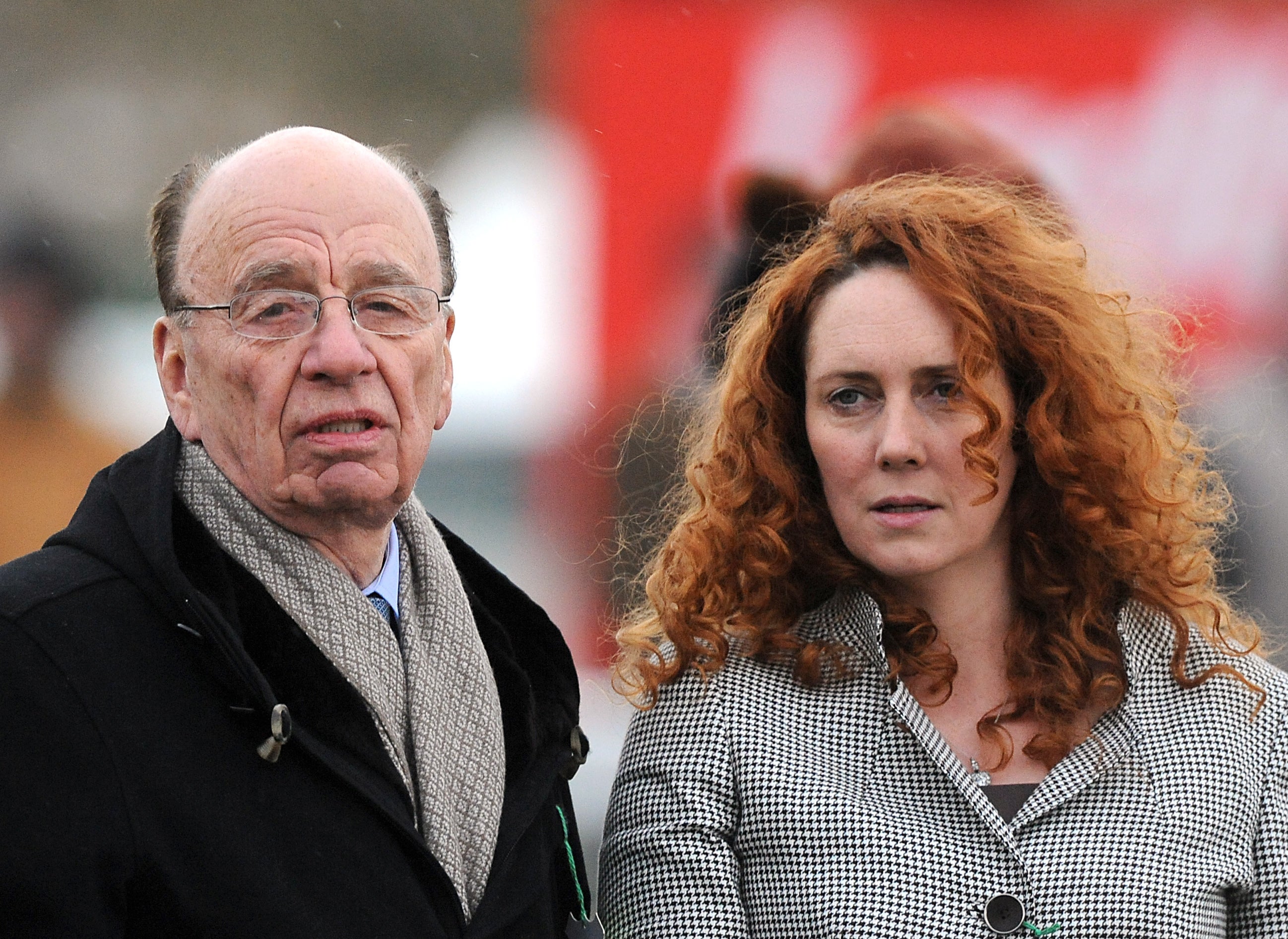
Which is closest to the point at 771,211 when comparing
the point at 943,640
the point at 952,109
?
the point at 952,109

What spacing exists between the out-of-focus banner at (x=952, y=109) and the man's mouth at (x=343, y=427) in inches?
100

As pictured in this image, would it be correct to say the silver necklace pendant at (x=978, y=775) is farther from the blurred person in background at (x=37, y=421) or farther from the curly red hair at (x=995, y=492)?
the blurred person in background at (x=37, y=421)

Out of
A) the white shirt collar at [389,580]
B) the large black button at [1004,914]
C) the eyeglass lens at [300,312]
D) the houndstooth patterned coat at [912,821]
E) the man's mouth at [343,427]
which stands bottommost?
the large black button at [1004,914]

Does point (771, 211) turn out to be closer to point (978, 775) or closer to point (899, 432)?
point (899, 432)

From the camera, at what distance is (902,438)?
243cm

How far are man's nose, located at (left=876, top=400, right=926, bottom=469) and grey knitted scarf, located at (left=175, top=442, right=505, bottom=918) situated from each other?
0.70m

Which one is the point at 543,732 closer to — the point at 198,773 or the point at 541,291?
the point at 198,773

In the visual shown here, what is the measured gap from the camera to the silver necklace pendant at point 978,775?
2430 millimetres

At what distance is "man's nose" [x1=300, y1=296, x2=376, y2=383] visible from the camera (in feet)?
6.76

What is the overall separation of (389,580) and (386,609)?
0.14 ft

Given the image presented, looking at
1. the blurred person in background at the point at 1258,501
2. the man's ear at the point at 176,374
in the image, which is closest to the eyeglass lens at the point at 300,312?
the man's ear at the point at 176,374

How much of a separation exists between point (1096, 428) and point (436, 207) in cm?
110

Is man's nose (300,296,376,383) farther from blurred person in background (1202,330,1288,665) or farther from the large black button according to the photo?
blurred person in background (1202,330,1288,665)

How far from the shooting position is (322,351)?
2064 millimetres
